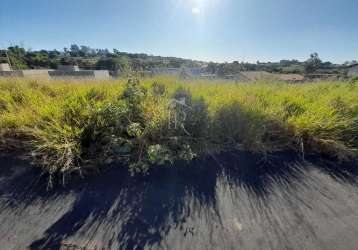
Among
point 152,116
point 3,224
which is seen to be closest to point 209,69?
point 152,116

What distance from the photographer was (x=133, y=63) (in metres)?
4.30

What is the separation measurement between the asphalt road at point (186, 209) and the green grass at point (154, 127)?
0.78 ft

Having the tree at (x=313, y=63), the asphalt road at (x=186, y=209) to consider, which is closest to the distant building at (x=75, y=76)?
the asphalt road at (x=186, y=209)

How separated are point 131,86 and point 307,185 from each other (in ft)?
8.33

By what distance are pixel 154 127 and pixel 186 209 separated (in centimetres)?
103

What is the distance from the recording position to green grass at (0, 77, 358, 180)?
2078mm

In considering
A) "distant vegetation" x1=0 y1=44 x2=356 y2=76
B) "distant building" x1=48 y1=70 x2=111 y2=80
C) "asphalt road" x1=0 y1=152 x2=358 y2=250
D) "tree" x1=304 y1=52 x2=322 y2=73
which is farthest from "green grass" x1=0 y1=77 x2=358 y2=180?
"tree" x1=304 y1=52 x2=322 y2=73

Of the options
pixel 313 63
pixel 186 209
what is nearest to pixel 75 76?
pixel 186 209

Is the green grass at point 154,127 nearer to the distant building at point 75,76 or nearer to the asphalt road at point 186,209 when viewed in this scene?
the asphalt road at point 186,209

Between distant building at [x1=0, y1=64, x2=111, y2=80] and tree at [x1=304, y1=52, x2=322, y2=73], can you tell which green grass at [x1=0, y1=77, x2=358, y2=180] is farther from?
tree at [x1=304, y1=52, x2=322, y2=73]

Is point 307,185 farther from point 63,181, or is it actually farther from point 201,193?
point 63,181

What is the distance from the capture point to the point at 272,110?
9.12ft

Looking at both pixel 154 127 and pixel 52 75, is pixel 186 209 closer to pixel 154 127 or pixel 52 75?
pixel 154 127

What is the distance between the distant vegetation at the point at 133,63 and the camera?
195 inches
